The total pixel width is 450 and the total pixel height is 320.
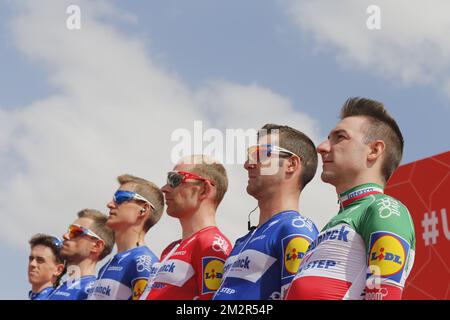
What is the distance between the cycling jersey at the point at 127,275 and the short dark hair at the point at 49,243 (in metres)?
3.16

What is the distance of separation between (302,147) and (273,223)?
2.83ft

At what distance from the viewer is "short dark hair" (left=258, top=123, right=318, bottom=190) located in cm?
603

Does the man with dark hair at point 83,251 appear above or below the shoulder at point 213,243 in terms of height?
above

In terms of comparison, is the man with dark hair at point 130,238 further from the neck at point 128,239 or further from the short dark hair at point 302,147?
the short dark hair at point 302,147

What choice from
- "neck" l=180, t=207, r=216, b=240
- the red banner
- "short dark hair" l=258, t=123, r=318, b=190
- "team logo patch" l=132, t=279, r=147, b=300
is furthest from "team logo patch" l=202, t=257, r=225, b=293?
the red banner

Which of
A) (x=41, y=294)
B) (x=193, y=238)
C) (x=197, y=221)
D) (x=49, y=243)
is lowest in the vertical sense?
(x=193, y=238)

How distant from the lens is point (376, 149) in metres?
4.98

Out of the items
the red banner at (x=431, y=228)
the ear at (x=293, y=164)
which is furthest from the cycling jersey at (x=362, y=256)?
the red banner at (x=431, y=228)

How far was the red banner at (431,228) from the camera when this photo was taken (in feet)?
43.5

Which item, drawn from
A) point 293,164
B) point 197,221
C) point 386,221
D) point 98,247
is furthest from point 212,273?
point 98,247

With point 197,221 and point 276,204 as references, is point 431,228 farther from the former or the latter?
point 276,204
